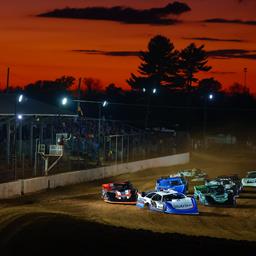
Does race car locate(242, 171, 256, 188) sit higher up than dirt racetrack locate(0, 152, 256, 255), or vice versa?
race car locate(242, 171, 256, 188)

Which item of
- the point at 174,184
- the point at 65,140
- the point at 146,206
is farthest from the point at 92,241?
the point at 65,140

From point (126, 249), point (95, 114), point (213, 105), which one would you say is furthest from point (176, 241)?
point (213, 105)

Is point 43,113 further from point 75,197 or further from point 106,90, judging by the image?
point 106,90

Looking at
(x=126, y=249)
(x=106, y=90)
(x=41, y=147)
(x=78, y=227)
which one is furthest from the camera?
(x=106, y=90)

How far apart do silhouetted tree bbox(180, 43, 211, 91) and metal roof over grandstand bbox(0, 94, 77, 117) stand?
62.4 m

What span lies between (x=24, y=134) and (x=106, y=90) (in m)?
84.0

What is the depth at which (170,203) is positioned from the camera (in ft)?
97.6

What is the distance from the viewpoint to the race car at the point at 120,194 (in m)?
33.2

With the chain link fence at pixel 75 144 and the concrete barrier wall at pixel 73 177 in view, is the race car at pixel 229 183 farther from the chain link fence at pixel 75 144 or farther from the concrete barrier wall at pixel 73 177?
the chain link fence at pixel 75 144

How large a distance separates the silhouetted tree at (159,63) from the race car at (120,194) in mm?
80310

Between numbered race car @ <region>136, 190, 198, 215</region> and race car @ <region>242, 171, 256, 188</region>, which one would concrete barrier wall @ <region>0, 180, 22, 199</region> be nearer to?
numbered race car @ <region>136, 190, 198, 215</region>

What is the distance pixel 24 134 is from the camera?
59.8 metres

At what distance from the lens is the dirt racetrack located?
61.5ft

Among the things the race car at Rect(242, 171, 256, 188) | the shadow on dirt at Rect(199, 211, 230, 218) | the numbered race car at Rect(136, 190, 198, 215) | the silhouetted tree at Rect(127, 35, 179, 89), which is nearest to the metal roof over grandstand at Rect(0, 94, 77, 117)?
the race car at Rect(242, 171, 256, 188)
